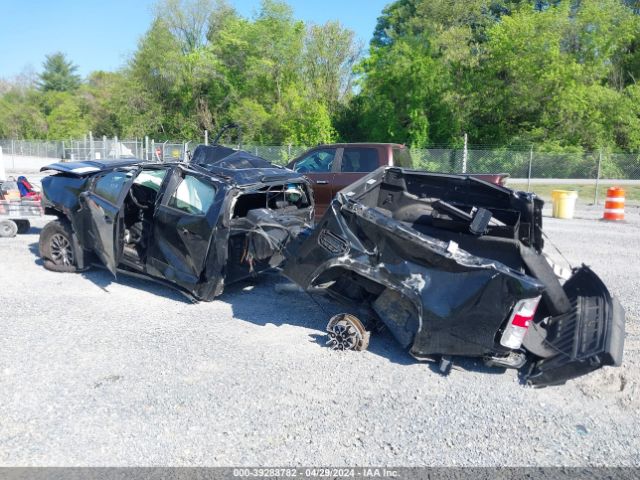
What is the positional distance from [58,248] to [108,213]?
1686mm

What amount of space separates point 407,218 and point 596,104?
86.8 ft

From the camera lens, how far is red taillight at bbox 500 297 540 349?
401cm

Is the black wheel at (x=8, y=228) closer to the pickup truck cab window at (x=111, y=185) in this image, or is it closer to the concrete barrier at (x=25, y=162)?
the pickup truck cab window at (x=111, y=185)

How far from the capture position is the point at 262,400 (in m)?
4.06

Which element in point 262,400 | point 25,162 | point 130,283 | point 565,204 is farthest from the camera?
point 25,162

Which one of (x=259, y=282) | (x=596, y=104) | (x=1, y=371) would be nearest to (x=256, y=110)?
(x=596, y=104)

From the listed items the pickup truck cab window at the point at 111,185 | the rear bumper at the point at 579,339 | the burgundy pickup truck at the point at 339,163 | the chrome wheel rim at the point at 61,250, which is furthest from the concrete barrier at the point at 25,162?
the rear bumper at the point at 579,339

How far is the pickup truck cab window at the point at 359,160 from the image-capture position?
1019 centimetres

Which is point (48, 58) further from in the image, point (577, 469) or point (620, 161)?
point (577, 469)

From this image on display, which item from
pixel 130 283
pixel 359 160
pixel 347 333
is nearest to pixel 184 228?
pixel 130 283

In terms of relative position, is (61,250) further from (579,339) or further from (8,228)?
(579,339)

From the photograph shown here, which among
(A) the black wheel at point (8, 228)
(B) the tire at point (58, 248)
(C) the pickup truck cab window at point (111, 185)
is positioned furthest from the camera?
(A) the black wheel at point (8, 228)

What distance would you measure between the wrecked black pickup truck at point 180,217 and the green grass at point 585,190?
15.9 metres

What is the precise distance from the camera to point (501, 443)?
3.53 metres
